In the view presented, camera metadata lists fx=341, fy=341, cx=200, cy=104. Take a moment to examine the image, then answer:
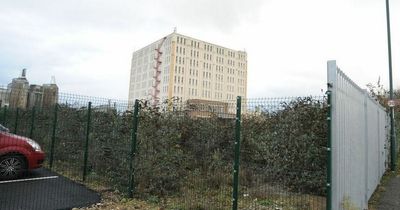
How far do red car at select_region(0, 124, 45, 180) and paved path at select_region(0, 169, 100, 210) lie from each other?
0.28m

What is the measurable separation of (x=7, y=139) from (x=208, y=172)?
→ 215 inches

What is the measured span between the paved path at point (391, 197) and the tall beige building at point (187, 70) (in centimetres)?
8061

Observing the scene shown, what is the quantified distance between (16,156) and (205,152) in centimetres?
525

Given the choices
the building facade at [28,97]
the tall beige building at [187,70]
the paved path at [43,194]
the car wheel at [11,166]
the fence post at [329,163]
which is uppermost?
the tall beige building at [187,70]

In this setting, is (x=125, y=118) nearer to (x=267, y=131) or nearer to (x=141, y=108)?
(x=141, y=108)

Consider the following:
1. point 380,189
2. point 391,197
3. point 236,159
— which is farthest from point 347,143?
point 380,189

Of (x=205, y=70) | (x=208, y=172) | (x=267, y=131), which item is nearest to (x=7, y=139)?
(x=208, y=172)

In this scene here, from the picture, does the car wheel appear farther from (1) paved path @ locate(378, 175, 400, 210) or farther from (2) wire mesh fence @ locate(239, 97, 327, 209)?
(1) paved path @ locate(378, 175, 400, 210)

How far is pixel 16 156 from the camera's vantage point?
8898 millimetres

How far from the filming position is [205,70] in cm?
10375

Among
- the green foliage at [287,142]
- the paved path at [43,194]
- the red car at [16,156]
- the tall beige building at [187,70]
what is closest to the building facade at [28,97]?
the red car at [16,156]

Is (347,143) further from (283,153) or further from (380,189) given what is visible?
(380,189)

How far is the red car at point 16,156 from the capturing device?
8.62m

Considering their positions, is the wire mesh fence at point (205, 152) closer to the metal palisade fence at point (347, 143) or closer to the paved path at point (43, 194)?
the metal palisade fence at point (347, 143)
